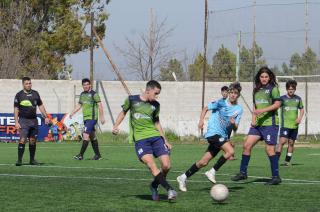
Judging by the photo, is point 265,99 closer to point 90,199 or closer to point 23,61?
point 90,199

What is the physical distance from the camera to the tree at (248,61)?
39.1m

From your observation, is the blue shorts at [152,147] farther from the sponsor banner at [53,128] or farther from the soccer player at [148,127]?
the sponsor banner at [53,128]

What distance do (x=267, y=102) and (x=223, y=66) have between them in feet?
98.2

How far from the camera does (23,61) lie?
174 feet

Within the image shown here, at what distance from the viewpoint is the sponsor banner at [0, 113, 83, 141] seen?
35.4 metres

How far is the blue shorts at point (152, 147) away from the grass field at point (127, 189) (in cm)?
70

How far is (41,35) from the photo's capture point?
52.9 metres

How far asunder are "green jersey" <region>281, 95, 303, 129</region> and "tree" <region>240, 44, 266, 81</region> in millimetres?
17860

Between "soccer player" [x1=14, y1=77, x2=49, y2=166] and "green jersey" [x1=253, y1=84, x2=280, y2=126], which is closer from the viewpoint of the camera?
"green jersey" [x1=253, y1=84, x2=280, y2=126]

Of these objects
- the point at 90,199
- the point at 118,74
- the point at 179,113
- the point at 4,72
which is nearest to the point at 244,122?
the point at 179,113

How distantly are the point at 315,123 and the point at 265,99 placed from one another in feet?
84.7

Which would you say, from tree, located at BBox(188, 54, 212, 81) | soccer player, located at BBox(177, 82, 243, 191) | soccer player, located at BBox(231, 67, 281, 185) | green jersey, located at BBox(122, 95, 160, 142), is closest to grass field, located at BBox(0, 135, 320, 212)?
soccer player, located at BBox(177, 82, 243, 191)

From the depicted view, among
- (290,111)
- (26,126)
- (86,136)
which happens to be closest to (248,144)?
(290,111)

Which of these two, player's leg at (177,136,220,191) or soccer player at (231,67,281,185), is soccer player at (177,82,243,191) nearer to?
player's leg at (177,136,220,191)
